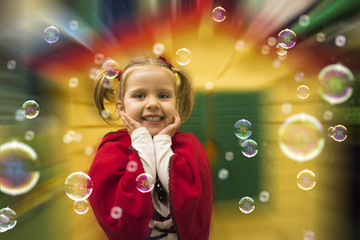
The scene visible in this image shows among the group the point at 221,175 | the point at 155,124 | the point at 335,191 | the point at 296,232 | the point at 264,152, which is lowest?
the point at 296,232

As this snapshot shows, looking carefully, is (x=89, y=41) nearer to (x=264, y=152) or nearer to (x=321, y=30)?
(x=264, y=152)

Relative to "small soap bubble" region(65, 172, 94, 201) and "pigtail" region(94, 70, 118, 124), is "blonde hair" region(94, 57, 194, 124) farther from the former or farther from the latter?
"small soap bubble" region(65, 172, 94, 201)

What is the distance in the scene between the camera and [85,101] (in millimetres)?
1743

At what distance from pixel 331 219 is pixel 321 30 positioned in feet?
4.13

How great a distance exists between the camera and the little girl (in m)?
0.93

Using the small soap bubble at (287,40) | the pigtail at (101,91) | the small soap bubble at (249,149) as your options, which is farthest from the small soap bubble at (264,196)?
the pigtail at (101,91)

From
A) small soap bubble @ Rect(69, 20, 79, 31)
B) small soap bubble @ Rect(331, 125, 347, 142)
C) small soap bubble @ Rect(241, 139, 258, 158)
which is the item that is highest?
small soap bubble @ Rect(69, 20, 79, 31)

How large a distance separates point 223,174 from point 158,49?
2.88 ft

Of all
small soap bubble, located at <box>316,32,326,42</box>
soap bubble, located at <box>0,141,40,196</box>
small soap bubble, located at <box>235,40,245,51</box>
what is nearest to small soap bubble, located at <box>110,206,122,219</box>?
soap bubble, located at <box>0,141,40,196</box>

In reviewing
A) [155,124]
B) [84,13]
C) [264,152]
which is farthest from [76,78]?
[264,152]

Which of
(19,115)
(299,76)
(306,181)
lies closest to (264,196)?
(306,181)

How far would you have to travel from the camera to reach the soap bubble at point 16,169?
48.0 inches

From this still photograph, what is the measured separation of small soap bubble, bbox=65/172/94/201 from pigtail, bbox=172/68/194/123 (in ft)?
1.66

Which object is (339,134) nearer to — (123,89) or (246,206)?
(246,206)
